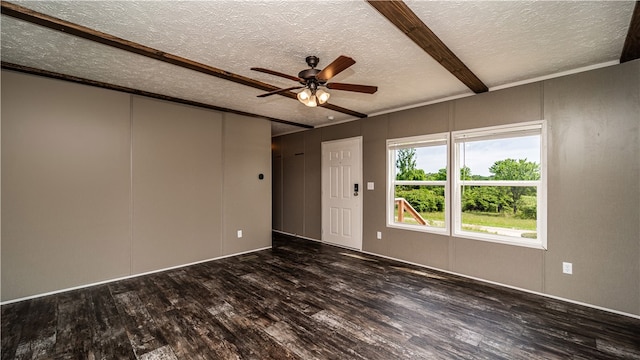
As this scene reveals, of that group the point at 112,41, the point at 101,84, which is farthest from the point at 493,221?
the point at 101,84

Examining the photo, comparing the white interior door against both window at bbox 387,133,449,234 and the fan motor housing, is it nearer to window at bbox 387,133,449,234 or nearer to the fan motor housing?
window at bbox 387,133,449,234

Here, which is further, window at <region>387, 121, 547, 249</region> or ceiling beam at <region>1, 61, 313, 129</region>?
window at <region>387, 121, 547, 249</region>

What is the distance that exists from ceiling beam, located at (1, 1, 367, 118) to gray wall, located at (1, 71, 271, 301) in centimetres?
140

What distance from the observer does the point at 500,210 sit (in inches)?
135

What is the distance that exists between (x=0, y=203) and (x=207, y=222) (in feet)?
7.20

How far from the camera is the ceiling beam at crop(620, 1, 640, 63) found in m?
1.87

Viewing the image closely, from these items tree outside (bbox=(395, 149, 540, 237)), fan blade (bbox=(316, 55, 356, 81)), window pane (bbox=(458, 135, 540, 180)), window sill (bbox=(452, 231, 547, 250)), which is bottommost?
window sill (bbox=(452, 231, 547, 250))

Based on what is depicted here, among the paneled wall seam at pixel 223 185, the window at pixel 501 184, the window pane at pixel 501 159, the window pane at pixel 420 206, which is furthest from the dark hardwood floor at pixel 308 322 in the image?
the window pane at pixel 501 159

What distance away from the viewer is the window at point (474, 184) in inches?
125

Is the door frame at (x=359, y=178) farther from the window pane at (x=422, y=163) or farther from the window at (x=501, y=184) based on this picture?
the window at (x=501, y=184)

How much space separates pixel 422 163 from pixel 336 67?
264 centimetres

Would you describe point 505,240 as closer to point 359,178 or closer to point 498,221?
point 498,221

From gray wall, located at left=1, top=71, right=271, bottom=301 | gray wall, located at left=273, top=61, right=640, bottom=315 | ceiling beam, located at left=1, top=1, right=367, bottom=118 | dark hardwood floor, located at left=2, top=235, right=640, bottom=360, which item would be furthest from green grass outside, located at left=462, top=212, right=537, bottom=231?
gray wall, located at left=1, top=71, right=271, bottom=301

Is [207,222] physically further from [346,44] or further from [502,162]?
[502,162]
